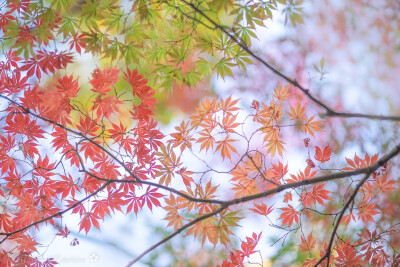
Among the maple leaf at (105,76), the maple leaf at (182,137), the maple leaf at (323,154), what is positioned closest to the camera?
the maple leaf at (105,76)

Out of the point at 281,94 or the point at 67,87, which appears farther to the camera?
the point at 281,94

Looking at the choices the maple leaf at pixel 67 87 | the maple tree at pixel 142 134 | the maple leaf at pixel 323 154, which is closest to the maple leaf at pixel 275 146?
the maple tree at pixel 142 134

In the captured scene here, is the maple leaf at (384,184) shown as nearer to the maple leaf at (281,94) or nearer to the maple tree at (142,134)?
the maple tree at (142,134)

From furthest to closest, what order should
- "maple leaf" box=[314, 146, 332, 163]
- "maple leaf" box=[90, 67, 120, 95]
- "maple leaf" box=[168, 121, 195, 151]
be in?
1. "maple leaf" box=[168, 121, 195, 151]
2. "maple leaf" box=[314, 146, 332, 163]
3. "maple leaf" box=[90, 67, 120, 95]

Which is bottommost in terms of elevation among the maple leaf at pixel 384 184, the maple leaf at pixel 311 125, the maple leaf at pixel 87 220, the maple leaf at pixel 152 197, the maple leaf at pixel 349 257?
the maple leaf at pixel 349 257

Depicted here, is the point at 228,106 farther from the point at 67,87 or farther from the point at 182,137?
the point at 67,87

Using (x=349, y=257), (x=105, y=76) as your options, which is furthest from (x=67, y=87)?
(x=349, y=257)

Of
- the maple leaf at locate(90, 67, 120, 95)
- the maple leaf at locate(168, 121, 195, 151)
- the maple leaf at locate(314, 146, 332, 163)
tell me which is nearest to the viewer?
the maple leaf at locate(90, 67, 120, 95)

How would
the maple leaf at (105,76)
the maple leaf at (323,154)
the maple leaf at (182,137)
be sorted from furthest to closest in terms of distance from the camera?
the maple leaf at (182,137) < the maple leaf at (323,154) < the maple leaf at (105,76)

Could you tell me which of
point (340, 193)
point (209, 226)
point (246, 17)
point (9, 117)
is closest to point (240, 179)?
point (209, 226)

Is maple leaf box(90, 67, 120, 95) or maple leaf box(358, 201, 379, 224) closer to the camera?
maple leaf box(90, 67, 120, 95)

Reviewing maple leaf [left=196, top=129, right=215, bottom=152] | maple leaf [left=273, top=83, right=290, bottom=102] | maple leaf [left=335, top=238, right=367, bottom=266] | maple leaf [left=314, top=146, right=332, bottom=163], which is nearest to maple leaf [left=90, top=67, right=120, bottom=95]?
maple leaf [left=196, top=129, right=215, bottom=152]

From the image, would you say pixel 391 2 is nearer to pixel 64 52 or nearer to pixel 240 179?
pixel 240 179

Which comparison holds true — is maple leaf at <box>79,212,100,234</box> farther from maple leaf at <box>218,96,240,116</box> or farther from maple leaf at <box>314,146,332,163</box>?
maple leaf at <box>314,146,332,163</box>
